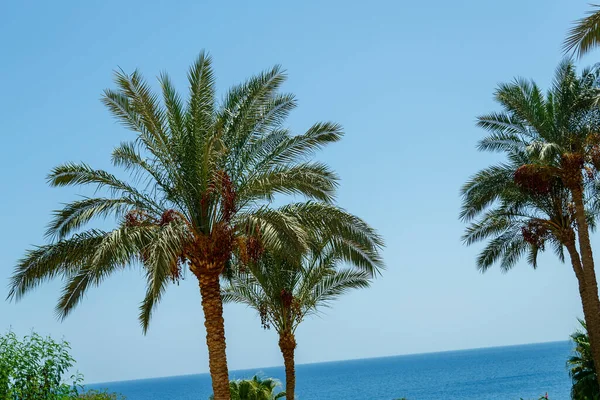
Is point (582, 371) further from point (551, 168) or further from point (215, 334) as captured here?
point (215, 334)

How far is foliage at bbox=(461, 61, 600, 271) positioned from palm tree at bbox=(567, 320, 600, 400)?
435cm

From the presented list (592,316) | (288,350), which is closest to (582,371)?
(592,316)

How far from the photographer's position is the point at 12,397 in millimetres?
12750

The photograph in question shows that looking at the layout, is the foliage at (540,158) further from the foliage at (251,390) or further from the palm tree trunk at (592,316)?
the foliage at (251,390)

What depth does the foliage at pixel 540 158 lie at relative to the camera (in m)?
19.9

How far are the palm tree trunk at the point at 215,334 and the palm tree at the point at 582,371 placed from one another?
12.9 metres

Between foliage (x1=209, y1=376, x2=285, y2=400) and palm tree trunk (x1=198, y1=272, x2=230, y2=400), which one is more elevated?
palm tree trunk (x1=198, y1=272, x2=230, y2=400)

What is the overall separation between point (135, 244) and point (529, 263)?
17.5m

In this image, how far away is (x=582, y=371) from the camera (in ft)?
78.5

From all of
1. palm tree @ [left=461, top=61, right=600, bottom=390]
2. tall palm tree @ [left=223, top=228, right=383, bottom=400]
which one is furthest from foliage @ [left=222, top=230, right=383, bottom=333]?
palm tree @ [left=461, top=61, right=600, bottom=390]

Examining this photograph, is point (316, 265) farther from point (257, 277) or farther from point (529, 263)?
point (529, 263)

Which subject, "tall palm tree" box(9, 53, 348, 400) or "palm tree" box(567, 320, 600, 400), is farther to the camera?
"palm tree" box(567, 320, 600, 400)

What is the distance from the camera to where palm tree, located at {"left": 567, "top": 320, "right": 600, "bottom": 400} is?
2244 cm

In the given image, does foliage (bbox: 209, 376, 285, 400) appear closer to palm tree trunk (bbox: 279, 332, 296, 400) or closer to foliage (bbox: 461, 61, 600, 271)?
palm tree trunk (bbox: 279, 332, 296, 400)
